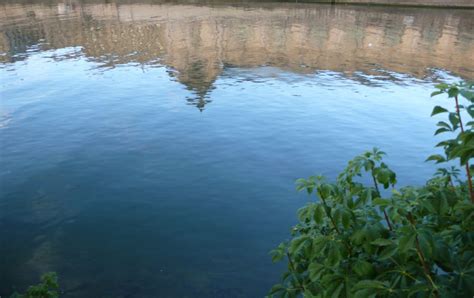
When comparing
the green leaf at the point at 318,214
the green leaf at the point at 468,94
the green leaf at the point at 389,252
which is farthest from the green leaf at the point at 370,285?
the green leaf at the point at 468,94

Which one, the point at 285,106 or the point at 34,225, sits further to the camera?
the point at 285,106

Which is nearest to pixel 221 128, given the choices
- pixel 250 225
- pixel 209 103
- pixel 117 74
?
pixel 209 103

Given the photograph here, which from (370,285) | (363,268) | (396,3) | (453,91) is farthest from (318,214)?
(396,3)

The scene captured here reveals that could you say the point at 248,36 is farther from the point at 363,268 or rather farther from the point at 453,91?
the point at 363,268

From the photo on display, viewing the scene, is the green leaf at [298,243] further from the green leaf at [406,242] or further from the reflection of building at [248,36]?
the reflection of building at [248,36]

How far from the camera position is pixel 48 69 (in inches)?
1921

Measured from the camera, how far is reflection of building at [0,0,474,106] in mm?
55562

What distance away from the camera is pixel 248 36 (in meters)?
72.3

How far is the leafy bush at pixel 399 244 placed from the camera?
487 centimetres

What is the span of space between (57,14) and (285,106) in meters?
77.4

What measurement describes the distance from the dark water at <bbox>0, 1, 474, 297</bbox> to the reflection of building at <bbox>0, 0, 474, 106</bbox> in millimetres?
584

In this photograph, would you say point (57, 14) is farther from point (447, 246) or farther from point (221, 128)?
point (447, 246)

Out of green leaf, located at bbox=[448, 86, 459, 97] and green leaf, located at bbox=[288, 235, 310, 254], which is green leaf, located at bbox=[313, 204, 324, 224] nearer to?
green leaf, located at bbox=[288, 235, 310, 254]

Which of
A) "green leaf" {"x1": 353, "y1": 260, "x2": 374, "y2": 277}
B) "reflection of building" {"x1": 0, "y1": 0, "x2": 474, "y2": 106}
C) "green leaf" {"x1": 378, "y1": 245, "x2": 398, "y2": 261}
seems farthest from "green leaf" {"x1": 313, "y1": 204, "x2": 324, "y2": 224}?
"reflection of building" {"x1": 0, "y1": 0, "x2": 474, "y2": 106}
